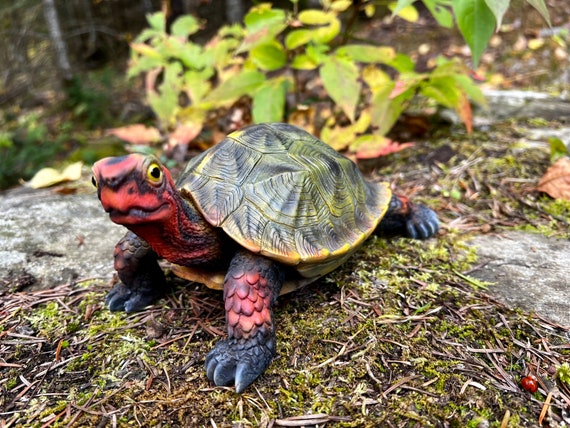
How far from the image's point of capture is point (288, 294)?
2.07 m

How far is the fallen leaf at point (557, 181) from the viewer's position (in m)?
2.80

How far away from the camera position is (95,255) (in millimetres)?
2539

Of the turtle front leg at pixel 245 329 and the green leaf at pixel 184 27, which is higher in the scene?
the green leaf at pixel 184 27

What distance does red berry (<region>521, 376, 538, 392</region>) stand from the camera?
1.53 m

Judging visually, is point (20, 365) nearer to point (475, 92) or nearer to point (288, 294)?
point (288, 294)

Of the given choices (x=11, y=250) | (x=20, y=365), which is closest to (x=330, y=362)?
(x=20, y=365)

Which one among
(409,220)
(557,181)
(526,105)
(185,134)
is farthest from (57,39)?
(557,181)

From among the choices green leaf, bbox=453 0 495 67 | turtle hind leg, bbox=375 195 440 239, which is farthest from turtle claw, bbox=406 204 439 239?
green leaf, bbox=453 0 495 67

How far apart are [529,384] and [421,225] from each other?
1105mm

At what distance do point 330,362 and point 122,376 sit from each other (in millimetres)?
832

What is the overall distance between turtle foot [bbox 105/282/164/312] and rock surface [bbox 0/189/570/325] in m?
0.35

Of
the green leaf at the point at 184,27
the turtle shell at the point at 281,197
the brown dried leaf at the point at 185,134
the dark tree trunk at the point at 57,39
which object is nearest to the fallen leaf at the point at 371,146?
the turtle shell at the point at 281,197

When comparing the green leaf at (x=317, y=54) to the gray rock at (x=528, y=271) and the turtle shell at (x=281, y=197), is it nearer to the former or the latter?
the turtle shell at (x=281, y=197)

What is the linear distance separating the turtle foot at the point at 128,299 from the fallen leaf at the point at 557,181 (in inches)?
104
